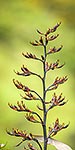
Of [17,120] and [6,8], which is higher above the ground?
[6,8]

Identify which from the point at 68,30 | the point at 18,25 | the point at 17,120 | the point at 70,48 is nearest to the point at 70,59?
the point at 70,48

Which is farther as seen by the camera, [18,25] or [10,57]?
[18,25]

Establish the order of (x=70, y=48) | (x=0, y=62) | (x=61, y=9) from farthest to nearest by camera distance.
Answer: (x=61, y=9) < (x=70, y=48) < (x=0, y=62)

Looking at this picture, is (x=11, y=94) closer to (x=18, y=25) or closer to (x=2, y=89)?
(x=2, y=89)

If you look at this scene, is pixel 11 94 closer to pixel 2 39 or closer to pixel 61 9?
pixel 2 39

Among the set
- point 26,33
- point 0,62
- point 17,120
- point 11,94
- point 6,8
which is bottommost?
point 17,120

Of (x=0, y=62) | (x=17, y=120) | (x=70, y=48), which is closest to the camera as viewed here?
(x=17, y=120)
